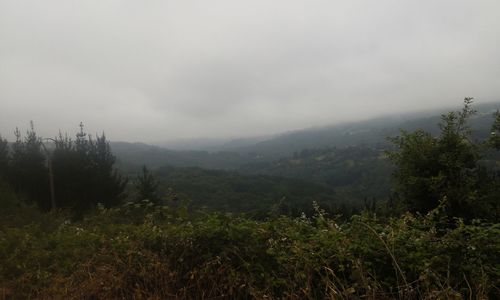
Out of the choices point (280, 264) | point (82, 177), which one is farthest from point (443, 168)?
point (82, 177)

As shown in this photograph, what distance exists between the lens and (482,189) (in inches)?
563

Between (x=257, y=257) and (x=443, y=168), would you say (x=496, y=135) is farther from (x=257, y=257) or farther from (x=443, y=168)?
(x=257, y=257)

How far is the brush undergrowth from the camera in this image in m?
3.10

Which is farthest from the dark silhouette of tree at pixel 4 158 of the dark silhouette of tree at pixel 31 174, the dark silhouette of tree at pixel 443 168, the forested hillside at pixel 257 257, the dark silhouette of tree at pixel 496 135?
the dark silhouette of tree at pixel 496 135

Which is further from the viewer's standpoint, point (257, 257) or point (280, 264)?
point (257, 257)

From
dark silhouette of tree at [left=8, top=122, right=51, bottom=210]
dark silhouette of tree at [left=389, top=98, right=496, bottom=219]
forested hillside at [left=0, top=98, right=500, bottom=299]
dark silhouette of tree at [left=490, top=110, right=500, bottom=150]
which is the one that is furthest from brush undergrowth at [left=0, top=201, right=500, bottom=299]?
dark silhouette of tree at [left=8, top=122, right=51, bottom=210]

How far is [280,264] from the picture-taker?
357 centimetres

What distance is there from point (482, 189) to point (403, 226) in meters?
13.0

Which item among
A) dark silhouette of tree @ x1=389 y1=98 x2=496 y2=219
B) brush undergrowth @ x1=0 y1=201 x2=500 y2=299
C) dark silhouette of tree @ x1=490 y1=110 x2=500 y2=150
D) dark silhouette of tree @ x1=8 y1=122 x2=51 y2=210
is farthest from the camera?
dark silhouette of tree @ x1=8 y1=122 x2=51 y2=210

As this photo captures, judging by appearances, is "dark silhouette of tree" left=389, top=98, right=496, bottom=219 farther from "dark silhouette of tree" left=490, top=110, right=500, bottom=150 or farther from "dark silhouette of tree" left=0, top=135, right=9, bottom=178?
"dark silhouette of tree" left=0, top=135, right=9, bottom=178

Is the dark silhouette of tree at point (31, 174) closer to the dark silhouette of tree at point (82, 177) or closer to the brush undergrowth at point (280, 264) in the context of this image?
the dark silhouette of tree at point (82, 177)

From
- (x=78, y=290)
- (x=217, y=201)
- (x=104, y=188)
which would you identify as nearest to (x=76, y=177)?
(x=104, y=188)

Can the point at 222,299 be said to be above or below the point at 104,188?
above

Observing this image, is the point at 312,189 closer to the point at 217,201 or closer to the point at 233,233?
the point at 217,201
